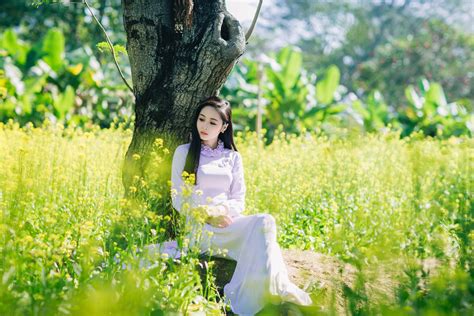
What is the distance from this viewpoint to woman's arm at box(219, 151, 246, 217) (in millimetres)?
4449

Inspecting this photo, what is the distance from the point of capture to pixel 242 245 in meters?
4.19

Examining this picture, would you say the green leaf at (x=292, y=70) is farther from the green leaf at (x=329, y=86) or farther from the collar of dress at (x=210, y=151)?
the collar of dress at (x=210, y=151)

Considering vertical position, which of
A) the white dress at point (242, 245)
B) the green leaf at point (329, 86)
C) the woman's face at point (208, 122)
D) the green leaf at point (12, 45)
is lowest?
the white dress at point (242, 245)

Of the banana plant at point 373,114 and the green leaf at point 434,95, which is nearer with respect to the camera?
the green leaf at point 434,95

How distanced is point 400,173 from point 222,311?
3.23 m

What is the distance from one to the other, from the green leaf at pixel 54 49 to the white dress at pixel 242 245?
26.2ft

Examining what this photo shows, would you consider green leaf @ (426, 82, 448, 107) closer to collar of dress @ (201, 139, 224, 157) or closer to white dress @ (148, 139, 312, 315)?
collar of dress @ (201, 139, 224, 157)

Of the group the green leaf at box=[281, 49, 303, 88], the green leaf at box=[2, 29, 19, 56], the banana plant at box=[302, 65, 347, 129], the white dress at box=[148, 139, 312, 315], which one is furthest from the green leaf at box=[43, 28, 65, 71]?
the white dress at box=[148, 139, 312, 315]

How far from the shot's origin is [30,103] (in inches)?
428

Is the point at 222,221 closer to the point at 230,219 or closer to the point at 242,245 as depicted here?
the point at 230,219

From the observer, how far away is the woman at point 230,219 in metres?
4.01

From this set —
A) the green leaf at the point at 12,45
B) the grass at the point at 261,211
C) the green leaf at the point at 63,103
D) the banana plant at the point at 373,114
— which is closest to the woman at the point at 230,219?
the grass at the point at 261,211

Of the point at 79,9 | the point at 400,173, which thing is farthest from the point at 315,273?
the point at 79,9

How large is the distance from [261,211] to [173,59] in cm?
159
